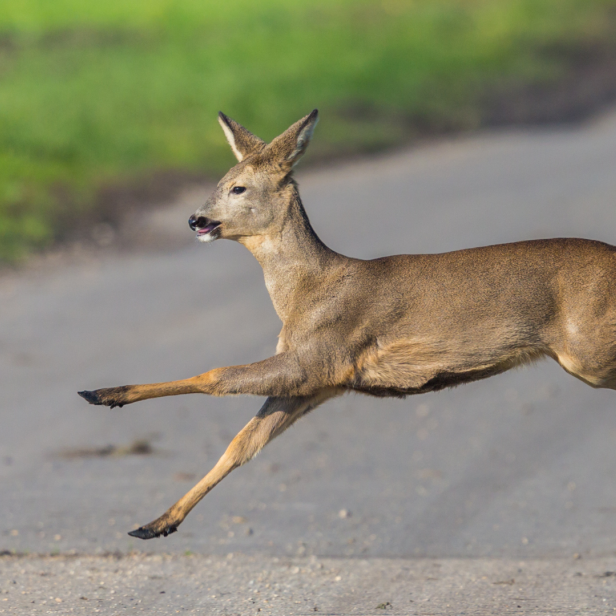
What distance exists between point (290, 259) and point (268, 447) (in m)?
5.37

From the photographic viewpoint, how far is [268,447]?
1334 cm

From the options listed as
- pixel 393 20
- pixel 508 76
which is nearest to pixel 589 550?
pixel 508 76

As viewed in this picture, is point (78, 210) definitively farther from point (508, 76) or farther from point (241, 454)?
point (508, 76)

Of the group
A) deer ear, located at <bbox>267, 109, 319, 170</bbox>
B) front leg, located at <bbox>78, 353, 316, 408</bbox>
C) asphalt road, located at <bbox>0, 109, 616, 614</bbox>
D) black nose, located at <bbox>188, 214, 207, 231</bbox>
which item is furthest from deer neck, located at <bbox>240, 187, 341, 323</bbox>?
asphalt road, located at <bbox>0, 109, 616, 614</bbox>

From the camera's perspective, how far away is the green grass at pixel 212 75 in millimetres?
21547

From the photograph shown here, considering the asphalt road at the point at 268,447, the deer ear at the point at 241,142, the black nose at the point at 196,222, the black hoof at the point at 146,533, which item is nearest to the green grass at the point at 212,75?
the asphalt road at the point at 268,447

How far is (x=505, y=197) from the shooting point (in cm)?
2259

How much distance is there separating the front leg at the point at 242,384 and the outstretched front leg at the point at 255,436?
0.24 m

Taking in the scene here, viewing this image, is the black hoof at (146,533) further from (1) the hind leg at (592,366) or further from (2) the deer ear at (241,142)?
(1) the hind leg at (592,366)

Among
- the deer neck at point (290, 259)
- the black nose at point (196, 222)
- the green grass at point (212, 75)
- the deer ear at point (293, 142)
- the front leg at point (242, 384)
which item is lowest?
the front leg at point (242, 384)

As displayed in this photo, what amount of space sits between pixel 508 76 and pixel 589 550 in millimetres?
21792

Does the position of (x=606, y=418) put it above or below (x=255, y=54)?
below

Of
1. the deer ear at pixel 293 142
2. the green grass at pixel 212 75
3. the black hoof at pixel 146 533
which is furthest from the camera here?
the green grass at pixel 212 75

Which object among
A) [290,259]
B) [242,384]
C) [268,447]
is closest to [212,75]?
[268,447]
